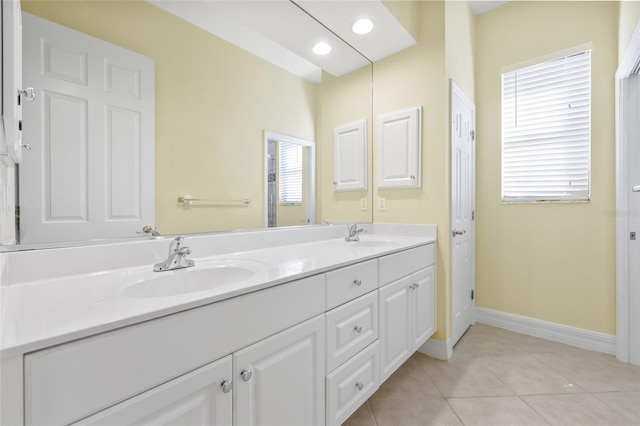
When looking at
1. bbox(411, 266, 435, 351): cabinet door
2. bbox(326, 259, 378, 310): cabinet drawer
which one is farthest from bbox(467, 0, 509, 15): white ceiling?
bbox(326, 259, 378, 310): cabinet drawer

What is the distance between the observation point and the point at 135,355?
60 centimetres

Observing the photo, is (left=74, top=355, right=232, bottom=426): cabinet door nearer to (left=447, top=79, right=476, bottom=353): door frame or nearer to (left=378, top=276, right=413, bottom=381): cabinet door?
(left=378, top=276, right=413, bottom=381): cabinet door

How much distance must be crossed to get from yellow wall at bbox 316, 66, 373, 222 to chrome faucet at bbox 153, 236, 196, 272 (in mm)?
1004

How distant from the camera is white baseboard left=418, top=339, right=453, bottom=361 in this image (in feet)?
6.44

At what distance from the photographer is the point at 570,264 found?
2174mm

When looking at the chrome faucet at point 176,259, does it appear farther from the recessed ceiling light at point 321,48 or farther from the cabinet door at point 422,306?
the recessed ceiling light at point 321,48

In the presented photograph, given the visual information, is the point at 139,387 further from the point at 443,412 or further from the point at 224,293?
the point at 443,412

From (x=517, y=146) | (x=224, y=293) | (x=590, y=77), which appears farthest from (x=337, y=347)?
(x=590, y=77)

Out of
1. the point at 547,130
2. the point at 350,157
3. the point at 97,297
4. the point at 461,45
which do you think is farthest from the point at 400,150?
the point at 97,297

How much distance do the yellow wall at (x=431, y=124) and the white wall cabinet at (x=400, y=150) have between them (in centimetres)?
5

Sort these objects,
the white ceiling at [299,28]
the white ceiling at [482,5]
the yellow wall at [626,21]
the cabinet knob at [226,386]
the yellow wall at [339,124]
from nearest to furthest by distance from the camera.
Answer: the cabinet knob at [226,386]
the white ceiling at [299,28]
the yellow wall at [626,21]
the yellow wall at [339,124]
the white ceiling at [482,5]

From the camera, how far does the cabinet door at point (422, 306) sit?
171 centimetres

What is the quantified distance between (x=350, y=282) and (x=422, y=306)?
2.78ft

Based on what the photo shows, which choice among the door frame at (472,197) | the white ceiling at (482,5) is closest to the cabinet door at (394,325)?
the door frame at (472,197)
